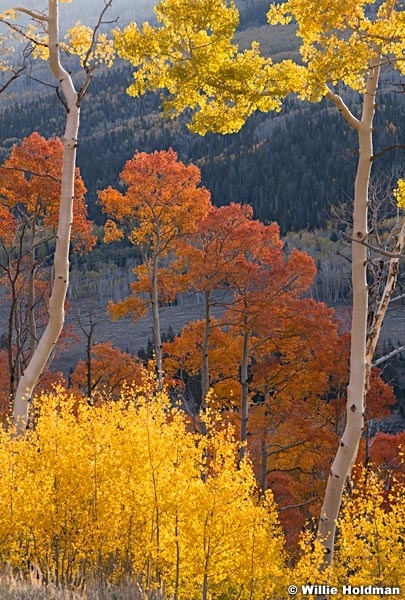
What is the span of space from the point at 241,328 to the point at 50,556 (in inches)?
460

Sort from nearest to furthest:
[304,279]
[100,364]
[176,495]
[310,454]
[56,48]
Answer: [176,495], [56,48], [304,279], [310,454], [100,364]

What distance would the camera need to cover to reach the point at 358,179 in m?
6.95

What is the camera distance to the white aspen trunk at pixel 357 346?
6.74 m

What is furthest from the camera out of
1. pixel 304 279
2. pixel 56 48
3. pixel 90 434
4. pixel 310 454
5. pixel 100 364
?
pixel 100 364

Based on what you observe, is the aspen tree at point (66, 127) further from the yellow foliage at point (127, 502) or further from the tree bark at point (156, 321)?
the tree bark at point (156, 321)

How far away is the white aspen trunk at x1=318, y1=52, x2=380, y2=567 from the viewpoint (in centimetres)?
674

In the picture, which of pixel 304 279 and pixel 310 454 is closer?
pixel 304 279

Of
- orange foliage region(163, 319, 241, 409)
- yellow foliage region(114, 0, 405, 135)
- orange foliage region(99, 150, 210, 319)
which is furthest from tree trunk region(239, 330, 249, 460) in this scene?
yellow foliage region(114, 0, 405, 135)

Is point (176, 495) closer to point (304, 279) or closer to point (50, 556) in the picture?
point (50, 556)

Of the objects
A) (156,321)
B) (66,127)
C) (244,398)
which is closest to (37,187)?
(156,321)

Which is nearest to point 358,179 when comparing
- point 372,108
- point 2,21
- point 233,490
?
point 372,108

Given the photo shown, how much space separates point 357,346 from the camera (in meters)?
6.79

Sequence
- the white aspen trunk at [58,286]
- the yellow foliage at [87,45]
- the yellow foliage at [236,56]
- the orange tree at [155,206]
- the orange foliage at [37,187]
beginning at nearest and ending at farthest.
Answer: the yellow foliage at [236,56] < the white aspen trunk at [58,286] < the yellow foliage at [87,45] < the orange foliage at [37,187] < the orange tree at [155,206]

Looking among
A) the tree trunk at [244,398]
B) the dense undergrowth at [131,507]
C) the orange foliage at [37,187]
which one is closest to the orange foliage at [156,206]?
the orange foliage at [37,187]
